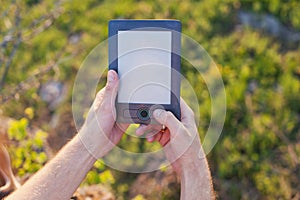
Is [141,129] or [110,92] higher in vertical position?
[110,92]

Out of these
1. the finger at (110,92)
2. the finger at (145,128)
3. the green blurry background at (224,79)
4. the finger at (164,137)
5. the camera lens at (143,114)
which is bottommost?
the green blurry background at (224,79)

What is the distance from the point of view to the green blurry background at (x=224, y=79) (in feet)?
10.5

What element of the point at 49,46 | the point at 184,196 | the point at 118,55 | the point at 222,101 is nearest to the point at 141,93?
the point at 118,55

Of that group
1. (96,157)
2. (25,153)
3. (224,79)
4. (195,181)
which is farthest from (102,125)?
(224,79)

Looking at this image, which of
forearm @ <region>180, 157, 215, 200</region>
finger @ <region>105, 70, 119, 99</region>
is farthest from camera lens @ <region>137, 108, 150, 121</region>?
forearm @ <region>180, 157, 215, 200</region>

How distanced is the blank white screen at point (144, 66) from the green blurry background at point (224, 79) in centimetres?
76

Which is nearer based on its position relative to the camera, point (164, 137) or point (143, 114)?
point (143, 114)

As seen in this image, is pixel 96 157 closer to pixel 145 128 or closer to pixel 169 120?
pixel 145 128

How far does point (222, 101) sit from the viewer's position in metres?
3.40

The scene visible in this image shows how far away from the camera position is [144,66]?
185cm

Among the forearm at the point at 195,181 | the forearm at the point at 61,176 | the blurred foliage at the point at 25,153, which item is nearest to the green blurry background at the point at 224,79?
the blurred foliage at the point at 25,153

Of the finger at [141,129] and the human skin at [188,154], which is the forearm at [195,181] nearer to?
the human skin at [188,154]

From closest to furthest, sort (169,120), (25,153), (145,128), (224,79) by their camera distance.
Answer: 1. (169,120)
2. (145,128)
3. (25,153)
4. (224,79)

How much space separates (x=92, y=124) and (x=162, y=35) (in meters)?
0.40
